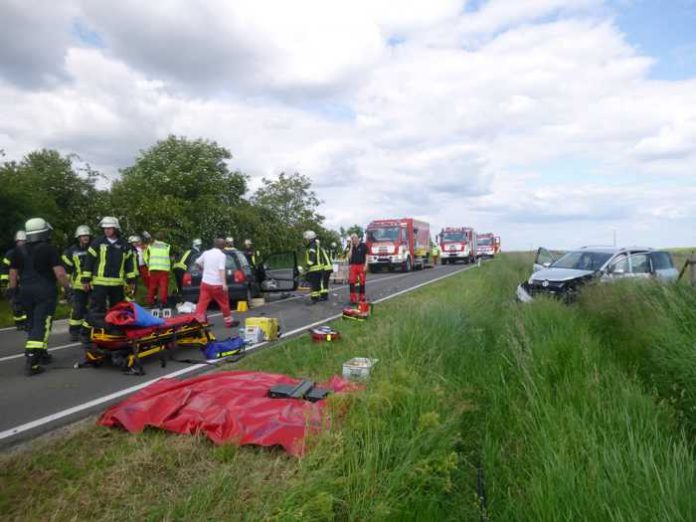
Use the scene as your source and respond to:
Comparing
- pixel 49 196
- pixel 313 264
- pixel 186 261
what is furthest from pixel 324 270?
pixel 49 196

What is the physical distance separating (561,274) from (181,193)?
2805 cm

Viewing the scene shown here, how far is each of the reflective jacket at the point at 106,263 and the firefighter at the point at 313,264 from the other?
5441 millimetres

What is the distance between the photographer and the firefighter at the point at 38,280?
6641 millimetres

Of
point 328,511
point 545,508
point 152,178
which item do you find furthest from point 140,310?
point 152,178

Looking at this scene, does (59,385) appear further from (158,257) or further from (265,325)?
(158,257)

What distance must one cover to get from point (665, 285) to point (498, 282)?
885cm

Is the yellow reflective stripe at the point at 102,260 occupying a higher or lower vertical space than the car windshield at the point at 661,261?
higher

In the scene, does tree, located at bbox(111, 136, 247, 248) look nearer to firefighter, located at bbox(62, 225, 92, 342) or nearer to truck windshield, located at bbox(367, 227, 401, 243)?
truck windshield, located at bbox(367, 227, 401, 243)

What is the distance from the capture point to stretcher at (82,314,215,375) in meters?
6.43

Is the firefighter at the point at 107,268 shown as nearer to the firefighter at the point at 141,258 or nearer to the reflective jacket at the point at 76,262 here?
the reflective jacket at the point at 76,262

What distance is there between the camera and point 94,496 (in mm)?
3270

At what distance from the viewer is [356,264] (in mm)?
12344

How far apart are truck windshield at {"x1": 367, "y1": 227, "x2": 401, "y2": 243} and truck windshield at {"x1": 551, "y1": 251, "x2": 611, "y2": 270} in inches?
599

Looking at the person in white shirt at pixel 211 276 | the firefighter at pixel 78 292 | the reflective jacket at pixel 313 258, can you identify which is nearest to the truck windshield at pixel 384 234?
the reflective jacket at pixel 313 258
